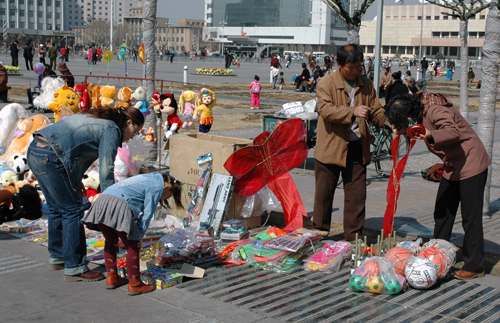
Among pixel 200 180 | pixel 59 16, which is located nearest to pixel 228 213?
pixel 200 180

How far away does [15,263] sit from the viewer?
17.1ft

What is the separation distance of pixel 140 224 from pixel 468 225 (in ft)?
9.10

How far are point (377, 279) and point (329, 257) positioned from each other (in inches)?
28.4

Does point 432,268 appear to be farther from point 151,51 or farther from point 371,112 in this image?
point 151,51

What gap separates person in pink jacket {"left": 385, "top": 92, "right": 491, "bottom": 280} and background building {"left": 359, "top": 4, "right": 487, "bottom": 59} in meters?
109

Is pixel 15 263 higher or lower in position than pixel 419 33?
lower

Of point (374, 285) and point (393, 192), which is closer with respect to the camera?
point (374, 285)

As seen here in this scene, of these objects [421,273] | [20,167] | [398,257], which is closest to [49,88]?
[20,167]

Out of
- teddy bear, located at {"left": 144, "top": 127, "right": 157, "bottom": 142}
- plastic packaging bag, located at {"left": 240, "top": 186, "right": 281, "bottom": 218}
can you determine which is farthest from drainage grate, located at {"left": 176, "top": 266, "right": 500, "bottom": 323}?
teddy bear, located at {"left": 144, "top": 127, "right": 157, "bottom": 142}

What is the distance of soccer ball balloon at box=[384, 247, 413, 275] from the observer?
4770 millimetres

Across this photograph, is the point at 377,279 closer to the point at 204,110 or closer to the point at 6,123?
the point at 204,110

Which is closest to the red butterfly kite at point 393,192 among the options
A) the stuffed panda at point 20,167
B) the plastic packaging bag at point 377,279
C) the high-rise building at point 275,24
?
the plastic packaging bag at point 377,279

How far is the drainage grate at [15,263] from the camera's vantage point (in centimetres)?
504

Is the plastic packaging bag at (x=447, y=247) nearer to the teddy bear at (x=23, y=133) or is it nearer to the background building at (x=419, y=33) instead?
the teddy bear at (x=23, y=133)
